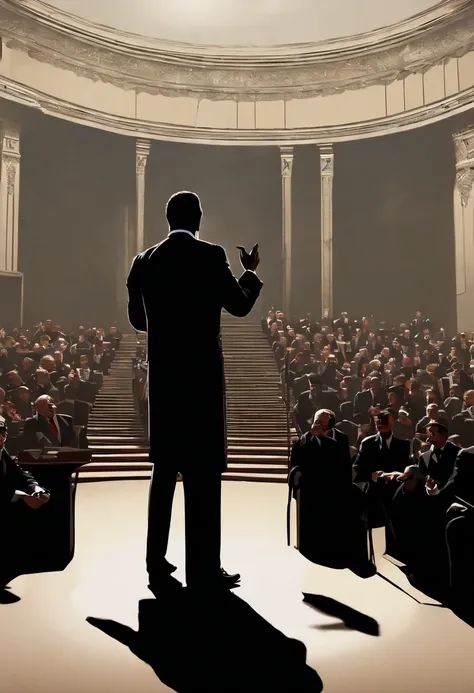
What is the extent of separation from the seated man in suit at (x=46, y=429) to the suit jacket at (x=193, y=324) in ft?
14.2

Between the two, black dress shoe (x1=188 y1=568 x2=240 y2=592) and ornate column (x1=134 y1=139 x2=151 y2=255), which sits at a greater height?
ornate column (x1=134 y1=139 x2=151 y2=255)

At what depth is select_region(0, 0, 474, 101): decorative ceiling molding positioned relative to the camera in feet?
48.2

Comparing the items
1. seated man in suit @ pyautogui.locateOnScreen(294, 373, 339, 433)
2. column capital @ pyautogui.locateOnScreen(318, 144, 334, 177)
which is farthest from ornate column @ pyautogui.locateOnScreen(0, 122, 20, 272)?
seated man in suit @ pyautogui.locateOnScreen(294, 373, 339, 433)

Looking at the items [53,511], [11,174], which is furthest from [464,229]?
[53,511]

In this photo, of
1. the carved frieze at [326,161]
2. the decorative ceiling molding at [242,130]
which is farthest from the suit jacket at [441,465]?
the carved frieze at [326,161]

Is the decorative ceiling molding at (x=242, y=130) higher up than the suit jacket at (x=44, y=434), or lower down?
higher up

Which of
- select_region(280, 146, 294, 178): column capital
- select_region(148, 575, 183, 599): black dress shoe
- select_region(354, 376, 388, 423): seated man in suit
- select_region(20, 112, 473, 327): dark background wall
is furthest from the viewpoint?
select_region(280, 146, 294, 178): column capital

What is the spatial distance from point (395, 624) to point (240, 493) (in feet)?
15.9

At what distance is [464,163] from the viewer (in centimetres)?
1620

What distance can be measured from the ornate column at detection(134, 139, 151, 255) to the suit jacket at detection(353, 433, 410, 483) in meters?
13.4

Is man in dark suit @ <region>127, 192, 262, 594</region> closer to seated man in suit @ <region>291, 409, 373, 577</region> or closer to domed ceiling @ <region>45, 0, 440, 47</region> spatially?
seated man in suit @ <region>291, 409, 373, 577</region>

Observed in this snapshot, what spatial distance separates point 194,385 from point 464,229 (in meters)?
14.8

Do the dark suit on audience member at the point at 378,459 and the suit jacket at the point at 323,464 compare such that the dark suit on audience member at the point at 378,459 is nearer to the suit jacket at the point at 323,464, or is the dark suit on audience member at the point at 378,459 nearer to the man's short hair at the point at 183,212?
the suit jacket at the point at 323,464

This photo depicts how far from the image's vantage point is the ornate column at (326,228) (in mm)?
17797
